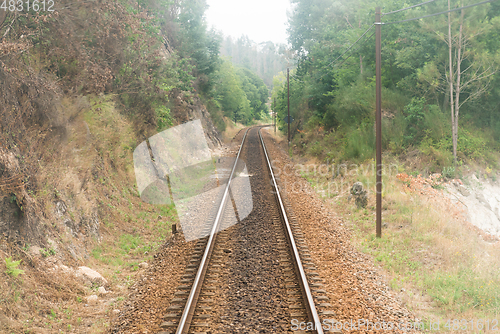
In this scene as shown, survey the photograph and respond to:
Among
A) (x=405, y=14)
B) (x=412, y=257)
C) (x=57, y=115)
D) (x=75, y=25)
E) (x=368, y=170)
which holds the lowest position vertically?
(x=412, y=257)

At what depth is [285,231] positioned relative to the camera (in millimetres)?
9039

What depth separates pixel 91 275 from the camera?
6.62m

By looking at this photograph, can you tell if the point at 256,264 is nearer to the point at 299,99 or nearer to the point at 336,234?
the point at 336,234

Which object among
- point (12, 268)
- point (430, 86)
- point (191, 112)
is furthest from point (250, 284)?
point (191, 112)

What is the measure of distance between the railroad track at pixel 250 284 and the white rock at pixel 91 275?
1620mm

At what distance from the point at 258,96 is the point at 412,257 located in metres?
81.5

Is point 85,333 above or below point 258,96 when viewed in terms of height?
below

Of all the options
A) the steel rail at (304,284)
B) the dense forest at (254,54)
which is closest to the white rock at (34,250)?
the steel rail at (304,284)

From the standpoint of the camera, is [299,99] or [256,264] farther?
[299,99]

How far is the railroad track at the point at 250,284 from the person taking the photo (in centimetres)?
513

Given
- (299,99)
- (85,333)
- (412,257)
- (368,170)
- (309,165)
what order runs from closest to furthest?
(85,333)
(412,257)
(368,170)
(309,165)
(299,99)

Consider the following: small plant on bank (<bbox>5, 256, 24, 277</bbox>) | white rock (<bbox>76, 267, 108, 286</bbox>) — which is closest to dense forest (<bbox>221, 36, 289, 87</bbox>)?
white rock (<bbox>76, 267, 108, 286</bbox>)

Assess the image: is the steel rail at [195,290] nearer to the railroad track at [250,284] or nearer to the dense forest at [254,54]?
the railroad track at [250,284]

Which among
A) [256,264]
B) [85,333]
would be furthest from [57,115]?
[256,264]
